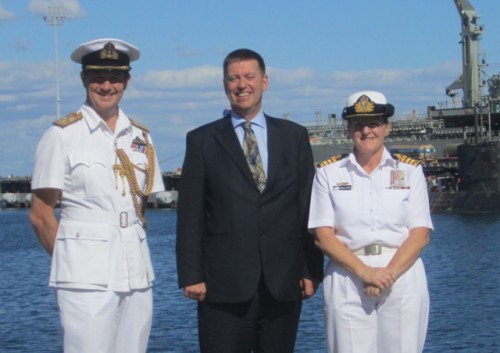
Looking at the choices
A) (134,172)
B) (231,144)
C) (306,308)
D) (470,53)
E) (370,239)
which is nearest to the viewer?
(134,172)

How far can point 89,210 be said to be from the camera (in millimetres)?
5641

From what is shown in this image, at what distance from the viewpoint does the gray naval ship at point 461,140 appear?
62.3 m

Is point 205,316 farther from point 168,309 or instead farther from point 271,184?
point 168,309

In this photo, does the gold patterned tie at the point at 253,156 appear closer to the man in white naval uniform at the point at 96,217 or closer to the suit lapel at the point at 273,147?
the suit lapel at the point at 273,147

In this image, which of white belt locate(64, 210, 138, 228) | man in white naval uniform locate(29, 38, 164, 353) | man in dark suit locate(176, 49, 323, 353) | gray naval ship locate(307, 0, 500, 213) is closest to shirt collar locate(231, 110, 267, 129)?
man in dark suit locate(176, 49, 323, 353)

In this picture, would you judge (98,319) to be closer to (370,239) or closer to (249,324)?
(249,324)

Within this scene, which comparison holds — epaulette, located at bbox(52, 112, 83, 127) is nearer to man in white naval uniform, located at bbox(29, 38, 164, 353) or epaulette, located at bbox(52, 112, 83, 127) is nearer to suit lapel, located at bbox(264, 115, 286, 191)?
man in white naval uniform, located at bbox(29, 38, 164, 353)

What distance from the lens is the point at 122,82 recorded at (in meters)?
5.79

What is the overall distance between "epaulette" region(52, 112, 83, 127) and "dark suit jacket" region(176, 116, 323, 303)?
→ 0.79 m

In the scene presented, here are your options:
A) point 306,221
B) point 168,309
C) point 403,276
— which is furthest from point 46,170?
point 168,309

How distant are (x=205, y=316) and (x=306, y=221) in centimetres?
79

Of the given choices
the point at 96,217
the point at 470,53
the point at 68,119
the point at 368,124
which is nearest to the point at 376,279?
the point at 368,124

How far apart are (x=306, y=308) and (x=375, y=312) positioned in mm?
13390

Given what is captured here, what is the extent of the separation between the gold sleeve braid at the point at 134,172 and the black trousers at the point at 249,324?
27.2 inches
